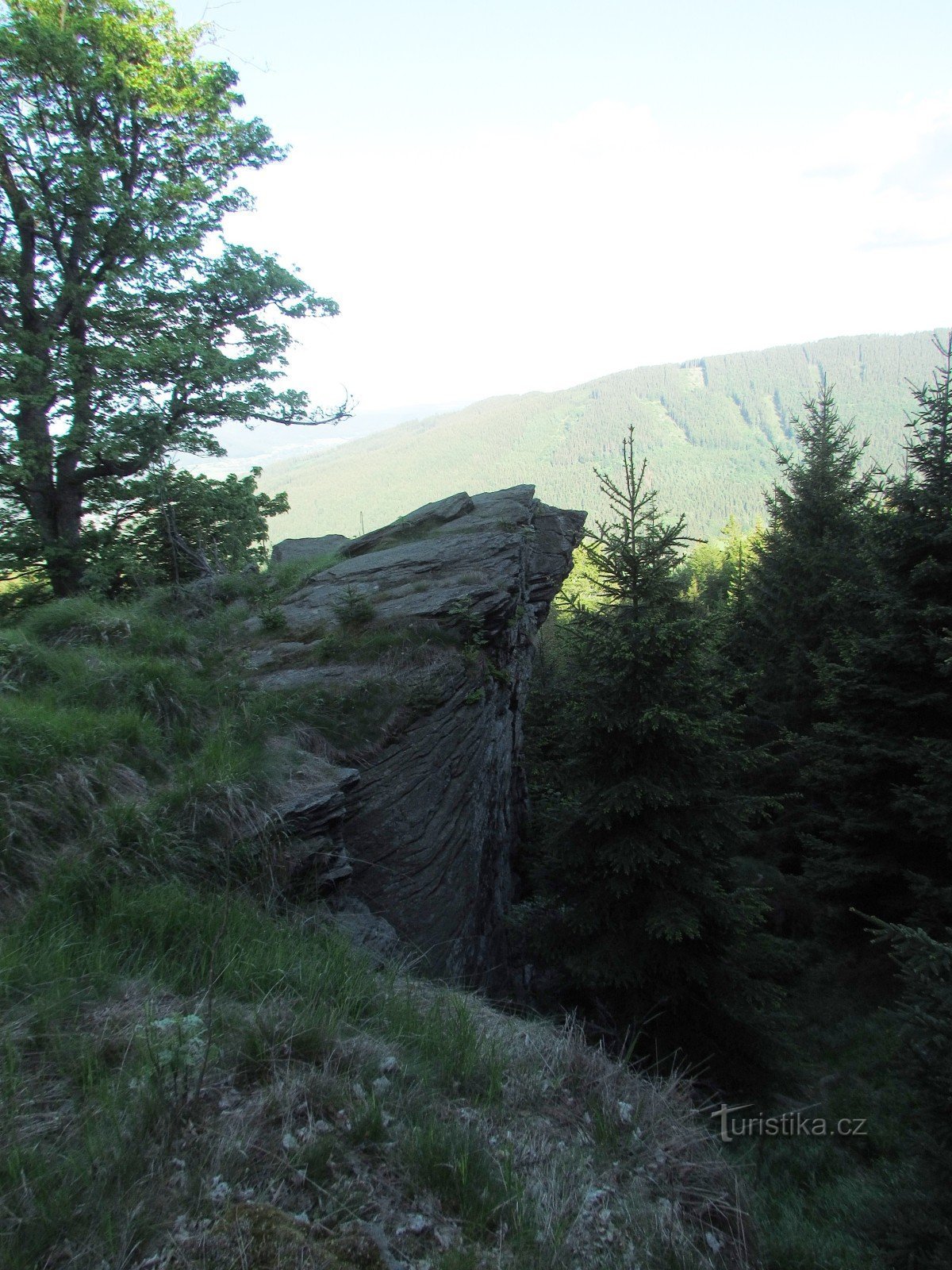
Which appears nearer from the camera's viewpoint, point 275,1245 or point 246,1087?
point 275,1245

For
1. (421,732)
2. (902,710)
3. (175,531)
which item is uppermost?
(175,531)

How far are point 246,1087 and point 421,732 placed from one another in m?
4.65

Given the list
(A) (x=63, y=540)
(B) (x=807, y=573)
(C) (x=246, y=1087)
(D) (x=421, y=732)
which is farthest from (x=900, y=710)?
(A) (x=63, y=540)

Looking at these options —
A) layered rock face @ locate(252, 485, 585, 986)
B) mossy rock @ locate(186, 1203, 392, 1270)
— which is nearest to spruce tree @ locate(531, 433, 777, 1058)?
layered rock face @ locate(252, 485, 585, 986)

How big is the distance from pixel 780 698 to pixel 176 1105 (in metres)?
16.7

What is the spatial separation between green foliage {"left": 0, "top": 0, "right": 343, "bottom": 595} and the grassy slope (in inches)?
318

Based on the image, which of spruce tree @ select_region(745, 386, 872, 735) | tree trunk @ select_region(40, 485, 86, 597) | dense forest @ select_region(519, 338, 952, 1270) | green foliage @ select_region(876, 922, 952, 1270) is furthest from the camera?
spruce tree @ select_region(745, 386, 872, 735)

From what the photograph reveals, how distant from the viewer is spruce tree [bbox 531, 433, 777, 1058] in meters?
6.86

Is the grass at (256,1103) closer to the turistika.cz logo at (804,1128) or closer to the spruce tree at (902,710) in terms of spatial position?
the turistika.cz logo at (804,1128)

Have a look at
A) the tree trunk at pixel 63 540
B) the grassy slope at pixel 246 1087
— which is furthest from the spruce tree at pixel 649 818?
the tree trunk at pixel 63 540

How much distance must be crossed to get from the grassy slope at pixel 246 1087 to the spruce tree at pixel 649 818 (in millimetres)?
2631

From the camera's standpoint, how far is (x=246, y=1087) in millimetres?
2988

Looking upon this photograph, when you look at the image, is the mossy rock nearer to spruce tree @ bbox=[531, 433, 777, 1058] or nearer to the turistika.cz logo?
spruce tree @ bbox=[531, 433, 777, 1058]

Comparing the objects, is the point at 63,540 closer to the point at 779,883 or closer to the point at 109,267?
the point at 109,267
